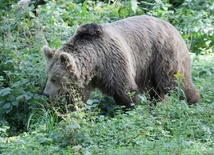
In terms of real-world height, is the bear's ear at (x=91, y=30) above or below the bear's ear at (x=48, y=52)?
above

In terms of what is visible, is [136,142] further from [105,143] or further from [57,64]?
[57,64]

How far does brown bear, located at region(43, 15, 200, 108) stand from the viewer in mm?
7859

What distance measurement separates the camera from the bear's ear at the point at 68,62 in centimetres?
768

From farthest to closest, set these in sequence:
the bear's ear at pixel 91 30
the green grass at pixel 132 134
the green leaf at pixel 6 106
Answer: the green leaf at pixel 6 106, the bear's ear at pixel 91 30, the green grass at pixel 132 134

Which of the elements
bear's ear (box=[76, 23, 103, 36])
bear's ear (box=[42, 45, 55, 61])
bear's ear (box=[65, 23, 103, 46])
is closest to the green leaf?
bear's ear (box=[42, 45, 55, 61])

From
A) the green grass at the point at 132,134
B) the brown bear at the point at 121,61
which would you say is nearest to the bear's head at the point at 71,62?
the brown bear at the point at 121,61

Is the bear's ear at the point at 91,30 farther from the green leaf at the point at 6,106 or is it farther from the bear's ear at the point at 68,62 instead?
the green leaf at the point at 6,106

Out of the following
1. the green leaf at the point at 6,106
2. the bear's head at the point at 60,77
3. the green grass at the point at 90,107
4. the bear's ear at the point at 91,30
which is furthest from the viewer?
the green leaf at the point at 6,106

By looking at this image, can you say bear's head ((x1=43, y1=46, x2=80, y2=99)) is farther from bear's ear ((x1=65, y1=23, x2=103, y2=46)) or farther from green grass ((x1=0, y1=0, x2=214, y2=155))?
bear's ear ((x1=65, y1=23, x2=103, y2=46))

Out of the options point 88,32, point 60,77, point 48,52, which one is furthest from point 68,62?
point 88,32

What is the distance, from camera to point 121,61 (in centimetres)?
796

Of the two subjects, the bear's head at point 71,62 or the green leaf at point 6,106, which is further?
the green leaf at point 6,106

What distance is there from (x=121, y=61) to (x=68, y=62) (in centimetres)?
76

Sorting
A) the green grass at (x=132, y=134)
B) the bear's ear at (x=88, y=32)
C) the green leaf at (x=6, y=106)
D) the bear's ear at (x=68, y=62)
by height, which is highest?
the bear's ear at (x=88, y=32)
